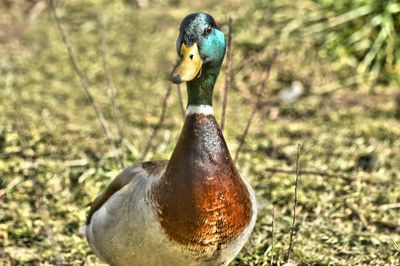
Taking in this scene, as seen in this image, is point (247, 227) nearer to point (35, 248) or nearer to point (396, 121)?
point (35, 248)

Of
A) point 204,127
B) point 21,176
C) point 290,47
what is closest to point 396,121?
point 290,47

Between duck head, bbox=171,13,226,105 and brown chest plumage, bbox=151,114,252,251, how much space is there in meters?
0.20

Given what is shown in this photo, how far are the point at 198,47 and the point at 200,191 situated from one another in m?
0.53

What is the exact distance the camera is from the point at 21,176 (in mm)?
4844

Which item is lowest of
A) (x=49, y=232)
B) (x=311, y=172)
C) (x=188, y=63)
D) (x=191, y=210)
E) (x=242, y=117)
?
(x=242, y=117)

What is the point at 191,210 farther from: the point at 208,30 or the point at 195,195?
the point at 208,30

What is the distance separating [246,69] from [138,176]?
305cm

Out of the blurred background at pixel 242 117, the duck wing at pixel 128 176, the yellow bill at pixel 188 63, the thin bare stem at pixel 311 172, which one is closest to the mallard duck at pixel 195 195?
the yellow bill at pixel 188 63

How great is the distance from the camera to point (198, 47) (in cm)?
310

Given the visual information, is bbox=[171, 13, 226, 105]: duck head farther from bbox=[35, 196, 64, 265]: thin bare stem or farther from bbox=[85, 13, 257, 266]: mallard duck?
bbox=[35, 196, 64, 265]: thin bare stem

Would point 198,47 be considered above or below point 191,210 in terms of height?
above

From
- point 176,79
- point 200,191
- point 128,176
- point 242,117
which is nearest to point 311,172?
point 242,117

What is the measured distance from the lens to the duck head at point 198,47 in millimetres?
3055

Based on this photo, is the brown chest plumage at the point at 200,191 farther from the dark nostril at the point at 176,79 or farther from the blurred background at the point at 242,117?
the blurred background at the point at 242,117
